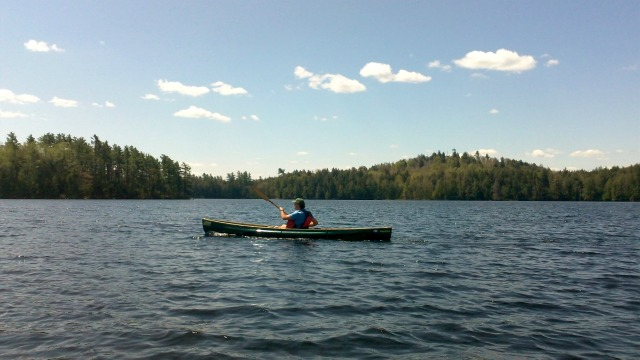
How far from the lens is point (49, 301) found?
11.9m

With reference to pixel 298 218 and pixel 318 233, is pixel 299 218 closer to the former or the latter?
pixel 298 218

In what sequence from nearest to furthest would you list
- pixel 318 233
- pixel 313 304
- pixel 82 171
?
pixel 313 304 → pixel 318 233 → pixel 82 171

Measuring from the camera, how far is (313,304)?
12.0 meters

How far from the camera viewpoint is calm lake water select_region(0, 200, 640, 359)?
877 centimetres

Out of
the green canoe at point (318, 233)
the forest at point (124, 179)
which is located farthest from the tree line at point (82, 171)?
the green canoe at point (318, 233)

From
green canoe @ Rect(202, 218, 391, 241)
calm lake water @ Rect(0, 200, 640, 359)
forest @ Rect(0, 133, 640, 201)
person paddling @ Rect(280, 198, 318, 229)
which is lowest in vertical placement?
calm lake water @ Rect(0, 200, 640, 359)

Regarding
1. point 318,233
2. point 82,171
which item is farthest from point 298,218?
point 82,171

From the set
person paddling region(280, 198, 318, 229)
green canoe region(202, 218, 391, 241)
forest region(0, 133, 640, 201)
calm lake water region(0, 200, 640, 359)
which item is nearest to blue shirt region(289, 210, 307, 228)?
person paddling region(280, 198, 318, 229)

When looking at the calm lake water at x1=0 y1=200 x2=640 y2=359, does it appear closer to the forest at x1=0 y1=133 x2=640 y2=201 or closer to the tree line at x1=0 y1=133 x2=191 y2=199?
the forest at x1=0 y1=133 x2=640 y2=201

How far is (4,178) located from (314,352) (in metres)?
129

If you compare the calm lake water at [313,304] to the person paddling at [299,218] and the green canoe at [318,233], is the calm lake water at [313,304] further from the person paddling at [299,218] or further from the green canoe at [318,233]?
the person paddling at [299,218]

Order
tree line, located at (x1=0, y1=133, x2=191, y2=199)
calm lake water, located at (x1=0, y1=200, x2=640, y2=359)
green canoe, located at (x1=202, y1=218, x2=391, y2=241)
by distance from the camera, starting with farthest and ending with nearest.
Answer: tree line, located at (x1=0, y1=133, x2=191, y2=199) < green canoe, located at (x1=202, y1=218, x2=391, y2=241) < calm lake water, located at (x1=0, y1=200, x2=640, y2=359)

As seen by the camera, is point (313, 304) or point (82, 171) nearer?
point (313, 304)

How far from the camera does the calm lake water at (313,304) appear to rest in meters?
8.77
